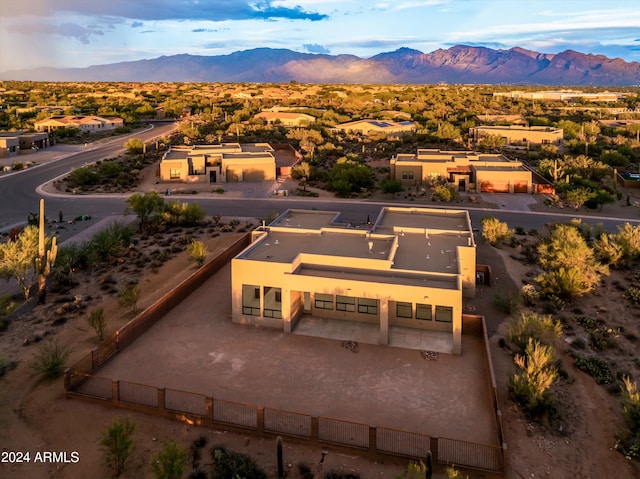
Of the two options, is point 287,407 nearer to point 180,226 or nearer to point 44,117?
point 180,226

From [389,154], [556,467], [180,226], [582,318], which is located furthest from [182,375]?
[389,154]

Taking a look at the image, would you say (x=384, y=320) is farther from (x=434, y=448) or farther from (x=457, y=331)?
(x=434, y=448)

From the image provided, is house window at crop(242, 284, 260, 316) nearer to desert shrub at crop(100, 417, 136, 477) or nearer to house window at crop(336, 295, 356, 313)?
house window at crop(336, 295, 356, 313)

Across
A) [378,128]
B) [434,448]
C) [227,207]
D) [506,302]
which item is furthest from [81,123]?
[434,448]

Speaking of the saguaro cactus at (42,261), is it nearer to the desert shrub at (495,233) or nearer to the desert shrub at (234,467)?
the desert shrub at (234,467)

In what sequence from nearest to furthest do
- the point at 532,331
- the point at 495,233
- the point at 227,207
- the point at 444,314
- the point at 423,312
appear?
the point at 532,331 < the point at 444,314 < the point at 423,312 < the point at 495,233 < the point at 227,207

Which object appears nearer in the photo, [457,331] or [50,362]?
[50,362]
